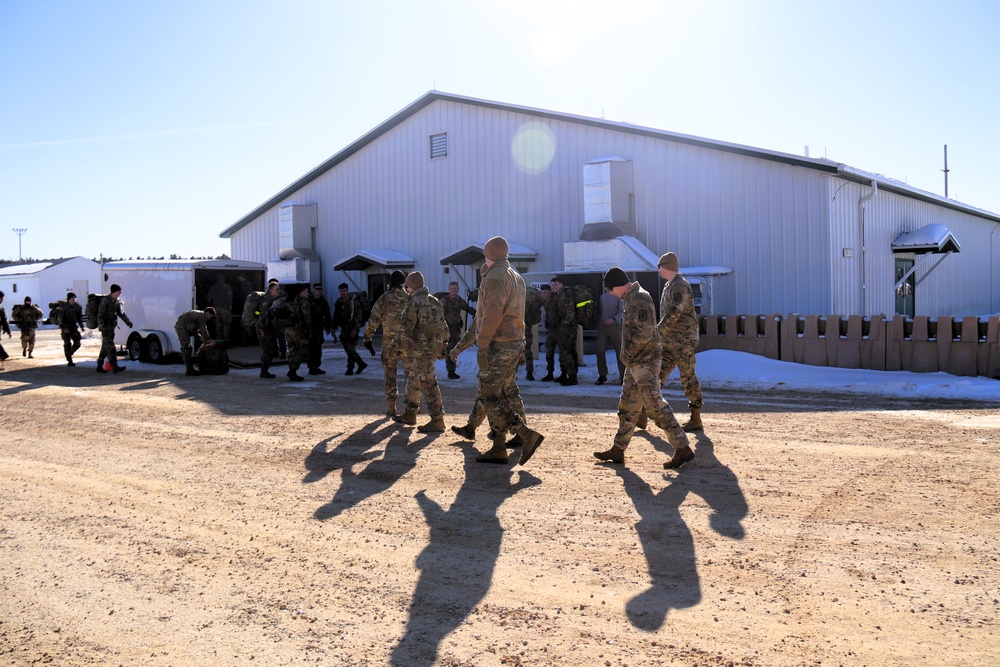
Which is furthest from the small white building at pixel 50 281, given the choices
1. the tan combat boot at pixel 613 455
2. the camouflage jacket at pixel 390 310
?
the tan combat boot at pixel 613 455

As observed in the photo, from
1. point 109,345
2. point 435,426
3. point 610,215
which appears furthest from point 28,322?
point 435,426

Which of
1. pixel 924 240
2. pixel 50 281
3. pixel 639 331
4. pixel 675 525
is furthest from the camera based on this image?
pixel 50 281

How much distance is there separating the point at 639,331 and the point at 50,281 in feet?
188

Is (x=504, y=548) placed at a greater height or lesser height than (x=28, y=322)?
lesser

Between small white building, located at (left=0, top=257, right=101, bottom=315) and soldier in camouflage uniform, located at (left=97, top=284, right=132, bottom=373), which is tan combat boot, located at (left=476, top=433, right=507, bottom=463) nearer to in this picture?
soldier in camouflage uniform, located at (left=97, top=284, right=132, bottom=373)

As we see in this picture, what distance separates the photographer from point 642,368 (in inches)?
286

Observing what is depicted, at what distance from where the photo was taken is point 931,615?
4082 mm

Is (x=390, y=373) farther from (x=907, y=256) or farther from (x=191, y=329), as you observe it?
(x=907, y=256)

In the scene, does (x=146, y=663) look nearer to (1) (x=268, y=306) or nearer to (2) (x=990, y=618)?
(2) (x=990, y=618)

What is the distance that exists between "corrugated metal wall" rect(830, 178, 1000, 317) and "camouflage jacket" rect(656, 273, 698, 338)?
10519 millimetres

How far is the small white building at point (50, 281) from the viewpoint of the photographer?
2154 inches

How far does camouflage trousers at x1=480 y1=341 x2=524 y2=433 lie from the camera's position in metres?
7.46

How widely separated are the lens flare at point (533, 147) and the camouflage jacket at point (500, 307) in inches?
619

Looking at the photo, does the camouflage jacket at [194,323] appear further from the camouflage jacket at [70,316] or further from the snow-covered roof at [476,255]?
the snow-covered roof at [476,255]
